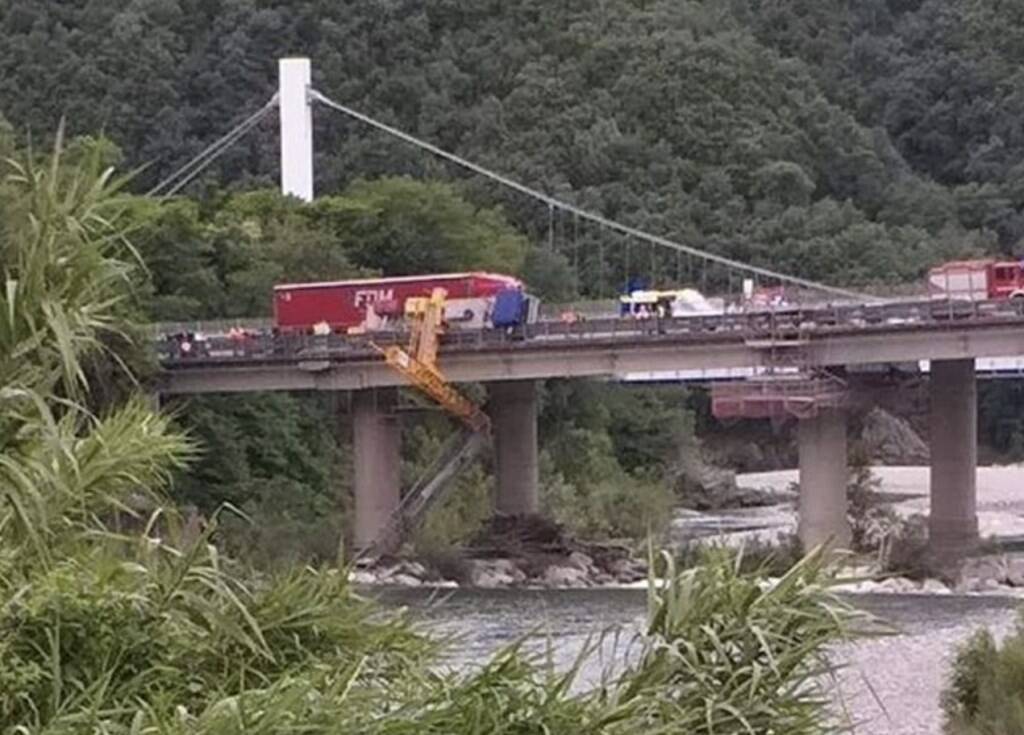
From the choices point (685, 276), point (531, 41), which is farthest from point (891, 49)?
point (685, 276)

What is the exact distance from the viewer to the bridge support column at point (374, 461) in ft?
140

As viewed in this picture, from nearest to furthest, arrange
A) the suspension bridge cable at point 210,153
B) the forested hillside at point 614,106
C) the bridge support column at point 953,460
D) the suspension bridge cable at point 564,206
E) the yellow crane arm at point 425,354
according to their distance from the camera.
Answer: the bridge support column at point 953,460 < the yellow crane arm at point 425,354 < the suspension bridge cable at point 564,206 < the suspension bridge cable at point 210,153 < the forested hillside at point 614,106

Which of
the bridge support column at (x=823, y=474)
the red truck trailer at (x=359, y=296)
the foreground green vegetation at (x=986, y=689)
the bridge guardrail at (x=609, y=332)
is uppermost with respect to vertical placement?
the red truck trailer at (x=359, y=296)

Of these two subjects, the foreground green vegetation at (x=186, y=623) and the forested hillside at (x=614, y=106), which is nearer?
the foreground green vegetation at (x=186, y=623)

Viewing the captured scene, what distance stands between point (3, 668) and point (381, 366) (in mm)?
36869

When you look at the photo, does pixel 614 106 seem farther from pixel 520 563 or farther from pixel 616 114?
pixel 520 563

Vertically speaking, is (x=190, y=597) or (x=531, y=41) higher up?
(x=531, y=41)

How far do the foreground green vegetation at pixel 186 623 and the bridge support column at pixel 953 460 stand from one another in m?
32.0

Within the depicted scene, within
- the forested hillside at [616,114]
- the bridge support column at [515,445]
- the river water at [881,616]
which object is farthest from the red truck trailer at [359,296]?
the river water at [881,616]

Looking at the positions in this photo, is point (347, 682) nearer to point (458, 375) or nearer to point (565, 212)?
point (458, 375)

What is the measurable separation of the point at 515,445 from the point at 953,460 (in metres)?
8.65

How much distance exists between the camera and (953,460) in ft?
134

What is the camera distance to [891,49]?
290 ft

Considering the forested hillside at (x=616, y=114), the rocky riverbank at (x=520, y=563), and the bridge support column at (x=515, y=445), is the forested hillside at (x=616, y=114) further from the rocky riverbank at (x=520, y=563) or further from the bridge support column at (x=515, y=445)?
the rocky riverbank at (x=520, y=563)
